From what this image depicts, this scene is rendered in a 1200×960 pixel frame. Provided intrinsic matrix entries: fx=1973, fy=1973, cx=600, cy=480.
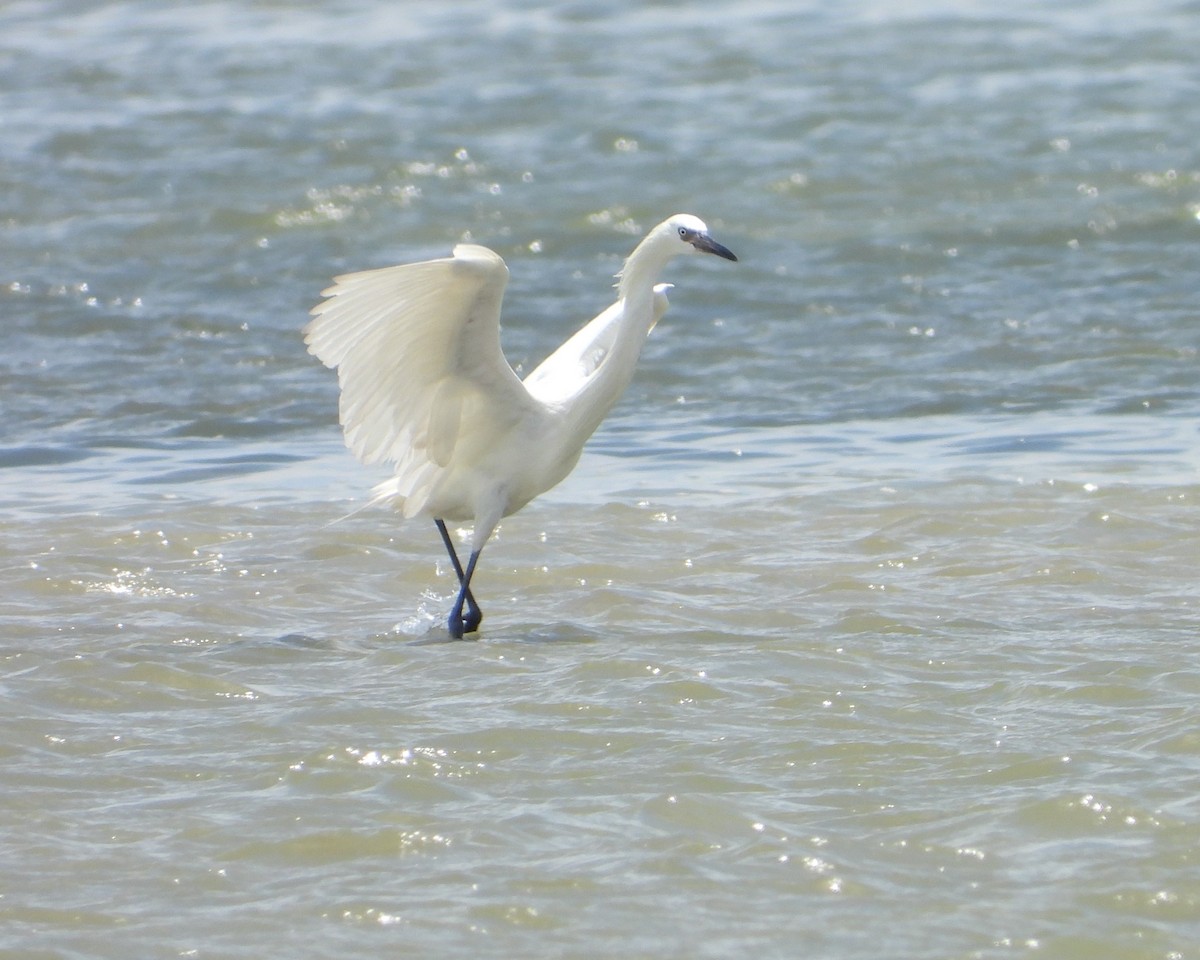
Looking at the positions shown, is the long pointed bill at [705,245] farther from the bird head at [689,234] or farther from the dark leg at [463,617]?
the dark leg at [463,617]

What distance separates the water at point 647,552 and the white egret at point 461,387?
37cm

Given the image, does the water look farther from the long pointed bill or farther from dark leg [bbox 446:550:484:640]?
the long pointed bill

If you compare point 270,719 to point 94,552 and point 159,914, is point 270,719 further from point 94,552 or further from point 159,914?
point 94,552

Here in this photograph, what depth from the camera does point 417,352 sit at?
240 inches

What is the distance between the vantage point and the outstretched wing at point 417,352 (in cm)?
572

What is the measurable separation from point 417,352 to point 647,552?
1379 millimetres

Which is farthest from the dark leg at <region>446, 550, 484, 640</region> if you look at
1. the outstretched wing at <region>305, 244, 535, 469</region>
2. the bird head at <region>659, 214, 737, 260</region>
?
the bird head at <region>659, 214, 737, 260</region>

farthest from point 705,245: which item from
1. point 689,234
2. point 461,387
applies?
point 461,387

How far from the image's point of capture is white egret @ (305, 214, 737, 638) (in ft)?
19.1

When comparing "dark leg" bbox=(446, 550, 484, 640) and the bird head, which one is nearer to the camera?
"dark leg" bbox=(446, 550, 484, 640)

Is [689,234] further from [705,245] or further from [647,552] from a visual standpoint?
[647,552]

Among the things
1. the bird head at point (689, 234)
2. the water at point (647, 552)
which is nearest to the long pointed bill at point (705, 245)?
the bird head at point (689, 234)

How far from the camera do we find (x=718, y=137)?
16297mm

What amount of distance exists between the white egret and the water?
1.23 ft
